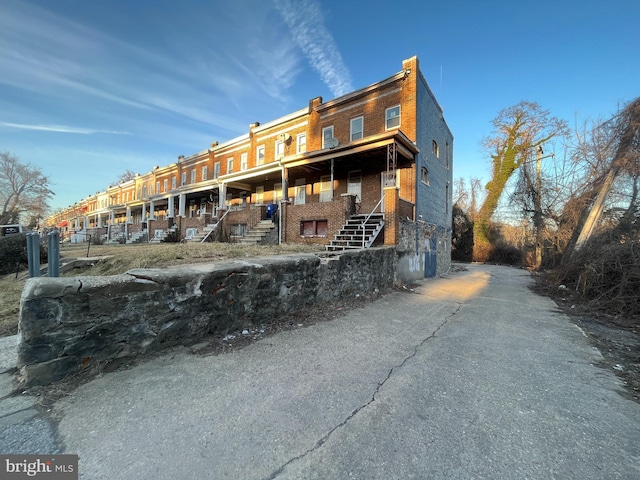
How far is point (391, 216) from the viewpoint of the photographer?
9.83 m

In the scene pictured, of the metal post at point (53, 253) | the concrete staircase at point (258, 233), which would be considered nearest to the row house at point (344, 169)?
the concrete staircase at point (258, 233)

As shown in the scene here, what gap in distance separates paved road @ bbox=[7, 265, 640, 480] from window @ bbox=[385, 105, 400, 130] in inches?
456

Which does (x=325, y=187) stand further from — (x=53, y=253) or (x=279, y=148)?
(x=53, y=253)

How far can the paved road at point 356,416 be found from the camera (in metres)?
1.85

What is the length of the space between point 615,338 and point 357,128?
1266 centimetres

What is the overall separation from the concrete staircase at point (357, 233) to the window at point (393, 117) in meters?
5.65

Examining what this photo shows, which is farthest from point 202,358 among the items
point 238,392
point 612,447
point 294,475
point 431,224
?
point 431,224

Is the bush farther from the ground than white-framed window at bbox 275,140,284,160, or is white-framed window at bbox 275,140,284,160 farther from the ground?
white-framed window at bbox 275,140,284,160

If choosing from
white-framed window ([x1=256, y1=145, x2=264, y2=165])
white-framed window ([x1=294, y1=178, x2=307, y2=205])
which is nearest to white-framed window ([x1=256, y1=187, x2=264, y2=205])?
white-framed window ([x1=256, y1=145, x2=264, y2=165])

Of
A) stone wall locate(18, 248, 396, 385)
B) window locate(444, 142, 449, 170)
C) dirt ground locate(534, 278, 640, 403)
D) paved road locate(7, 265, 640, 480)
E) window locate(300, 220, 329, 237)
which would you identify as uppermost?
window locate(444, 142, 449, 170)

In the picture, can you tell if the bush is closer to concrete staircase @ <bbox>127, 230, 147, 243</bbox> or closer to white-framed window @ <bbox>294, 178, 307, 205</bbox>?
white-framed window @ <bbox>294, 178, 307, 205</bbox>

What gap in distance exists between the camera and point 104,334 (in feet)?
9.60

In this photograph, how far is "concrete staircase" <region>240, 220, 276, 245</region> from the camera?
1270 centimetres

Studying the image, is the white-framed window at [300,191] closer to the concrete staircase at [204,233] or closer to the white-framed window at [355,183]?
the white-framed window at [355,183]
